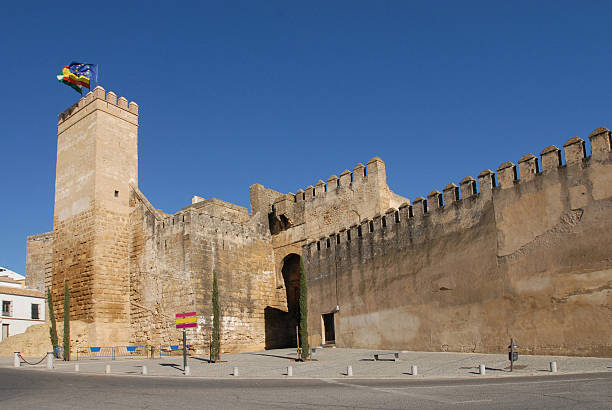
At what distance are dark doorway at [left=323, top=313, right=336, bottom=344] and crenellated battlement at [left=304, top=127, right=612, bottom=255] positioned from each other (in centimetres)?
309

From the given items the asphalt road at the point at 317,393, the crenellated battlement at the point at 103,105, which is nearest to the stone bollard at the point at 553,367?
the asphalt road at the point at 317,393

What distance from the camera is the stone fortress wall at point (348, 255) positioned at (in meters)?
14.3

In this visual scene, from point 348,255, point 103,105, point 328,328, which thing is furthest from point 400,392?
point 103,105

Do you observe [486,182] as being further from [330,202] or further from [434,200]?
[330,202]

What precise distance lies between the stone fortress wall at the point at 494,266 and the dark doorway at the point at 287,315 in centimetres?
551

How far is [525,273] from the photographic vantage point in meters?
15.2

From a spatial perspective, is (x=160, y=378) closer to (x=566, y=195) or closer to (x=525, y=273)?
(x=525, y=273)

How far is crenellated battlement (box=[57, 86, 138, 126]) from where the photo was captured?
26.2 m

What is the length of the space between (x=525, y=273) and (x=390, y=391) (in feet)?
22.4

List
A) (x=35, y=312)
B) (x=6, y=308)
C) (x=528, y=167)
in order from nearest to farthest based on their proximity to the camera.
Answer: (x=528, y=167) < (x=6, y=308) < (x=35, y=312)

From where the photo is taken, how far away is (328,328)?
2227cm

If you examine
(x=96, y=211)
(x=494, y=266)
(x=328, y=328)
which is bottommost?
(x=328, y=328)

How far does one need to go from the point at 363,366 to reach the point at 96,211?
15191mm

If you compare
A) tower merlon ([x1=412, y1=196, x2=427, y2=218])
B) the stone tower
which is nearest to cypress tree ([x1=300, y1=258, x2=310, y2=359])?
tower merlon ([x1=412, y1=196, x2=427, y2=218])
